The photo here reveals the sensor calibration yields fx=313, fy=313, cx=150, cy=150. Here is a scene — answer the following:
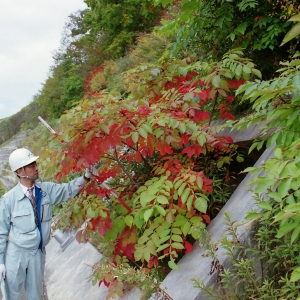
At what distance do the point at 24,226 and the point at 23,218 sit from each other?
0.08m

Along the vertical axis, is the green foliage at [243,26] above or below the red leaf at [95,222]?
above

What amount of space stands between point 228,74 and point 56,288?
11.6 feet

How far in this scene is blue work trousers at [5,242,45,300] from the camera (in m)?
3.14

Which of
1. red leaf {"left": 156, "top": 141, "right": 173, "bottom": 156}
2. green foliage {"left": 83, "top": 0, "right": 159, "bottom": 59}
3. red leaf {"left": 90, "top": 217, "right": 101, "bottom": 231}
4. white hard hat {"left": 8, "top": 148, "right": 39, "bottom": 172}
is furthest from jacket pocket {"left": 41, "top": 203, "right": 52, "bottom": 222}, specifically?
green foliage {"left": 83, "top": 0, "right": 159, "bottom": 59}

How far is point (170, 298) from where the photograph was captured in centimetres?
219

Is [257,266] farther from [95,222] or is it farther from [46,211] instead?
[46,211]

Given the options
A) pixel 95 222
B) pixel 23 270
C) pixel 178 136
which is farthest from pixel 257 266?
pixel 23 270

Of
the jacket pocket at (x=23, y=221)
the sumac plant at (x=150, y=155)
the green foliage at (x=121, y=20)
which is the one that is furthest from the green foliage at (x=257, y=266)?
the green foliage at (x=121, y=20)

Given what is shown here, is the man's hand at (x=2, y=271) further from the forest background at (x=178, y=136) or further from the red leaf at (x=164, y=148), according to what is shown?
the red leaf at (x=164, y=148)

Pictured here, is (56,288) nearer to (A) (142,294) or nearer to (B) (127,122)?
(A) (142,294)

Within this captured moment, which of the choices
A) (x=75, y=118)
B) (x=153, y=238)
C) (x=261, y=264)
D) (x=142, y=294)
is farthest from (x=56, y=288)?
(x=261, y=264)

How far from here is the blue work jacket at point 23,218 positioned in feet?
10.3

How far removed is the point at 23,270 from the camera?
3.21 metres

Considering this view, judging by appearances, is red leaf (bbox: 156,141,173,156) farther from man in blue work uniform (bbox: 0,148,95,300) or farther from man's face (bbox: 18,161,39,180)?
man's face (bbox: 18,161,39,180)
